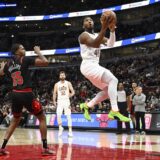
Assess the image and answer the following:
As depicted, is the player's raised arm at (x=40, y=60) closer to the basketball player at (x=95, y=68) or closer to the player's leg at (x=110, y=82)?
the basketball player at (x=95, y=68)

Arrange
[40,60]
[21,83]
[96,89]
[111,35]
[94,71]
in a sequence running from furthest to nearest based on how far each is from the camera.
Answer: [96,89]
[21,83]
[40,60]
[111,35]
[94,71]

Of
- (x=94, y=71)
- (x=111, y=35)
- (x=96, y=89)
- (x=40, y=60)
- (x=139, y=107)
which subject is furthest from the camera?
(x=96, y=89)

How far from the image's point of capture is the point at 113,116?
621 cm

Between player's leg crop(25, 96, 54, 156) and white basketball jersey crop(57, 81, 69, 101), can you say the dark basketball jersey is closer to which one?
player's leg crop(25, 96, 54, 156)

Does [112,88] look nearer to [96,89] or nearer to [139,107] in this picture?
[139,107]

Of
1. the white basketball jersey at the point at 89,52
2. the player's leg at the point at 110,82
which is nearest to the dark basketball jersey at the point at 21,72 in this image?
the white basketball jersey at the point at 89,52

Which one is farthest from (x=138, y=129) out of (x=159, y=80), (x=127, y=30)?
(x=127, y=30)

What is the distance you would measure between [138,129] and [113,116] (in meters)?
7.36

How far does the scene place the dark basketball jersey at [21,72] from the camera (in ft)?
22.8

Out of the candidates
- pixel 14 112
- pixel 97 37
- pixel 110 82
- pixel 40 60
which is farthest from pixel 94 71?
pixel 14 112

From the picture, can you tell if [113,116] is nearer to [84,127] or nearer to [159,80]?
[84,127]

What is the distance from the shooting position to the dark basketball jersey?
695cm

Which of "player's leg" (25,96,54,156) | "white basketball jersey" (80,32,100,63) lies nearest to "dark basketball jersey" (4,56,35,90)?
"player's leg" (25,96,54,156)

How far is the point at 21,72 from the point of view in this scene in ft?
22.8
